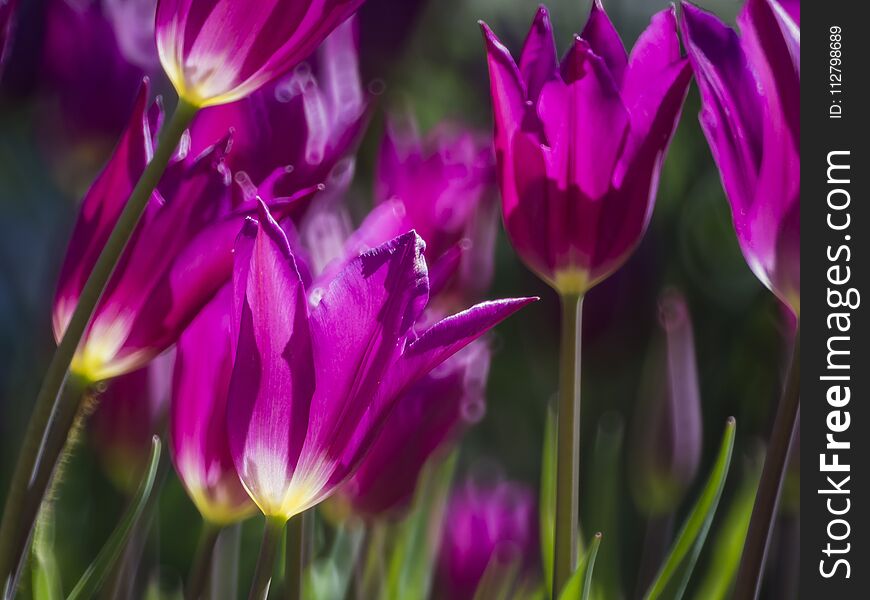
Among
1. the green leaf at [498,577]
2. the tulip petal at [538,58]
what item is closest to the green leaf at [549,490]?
the green leaf at [498,577]

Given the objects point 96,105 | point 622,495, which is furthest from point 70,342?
point 622,495

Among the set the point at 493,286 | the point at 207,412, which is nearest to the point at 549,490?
the point at 207,412

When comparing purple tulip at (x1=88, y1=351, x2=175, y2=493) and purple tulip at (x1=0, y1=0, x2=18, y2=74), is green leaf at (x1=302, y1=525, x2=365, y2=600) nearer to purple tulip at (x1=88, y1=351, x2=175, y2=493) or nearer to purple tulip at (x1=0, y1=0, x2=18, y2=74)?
purple tulip at (x1=88, y1=351, x2=175, y2=493)

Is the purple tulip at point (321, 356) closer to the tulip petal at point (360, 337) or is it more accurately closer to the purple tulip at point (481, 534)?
the tulip petal at point (360, 337)

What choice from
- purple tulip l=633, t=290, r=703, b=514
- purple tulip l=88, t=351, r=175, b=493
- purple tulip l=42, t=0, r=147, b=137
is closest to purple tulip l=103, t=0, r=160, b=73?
purple tulip l=42, t=0, r=147, b=137

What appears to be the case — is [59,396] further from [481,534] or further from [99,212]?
[481,534]

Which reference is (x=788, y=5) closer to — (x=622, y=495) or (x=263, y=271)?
(x=263, y=271)
